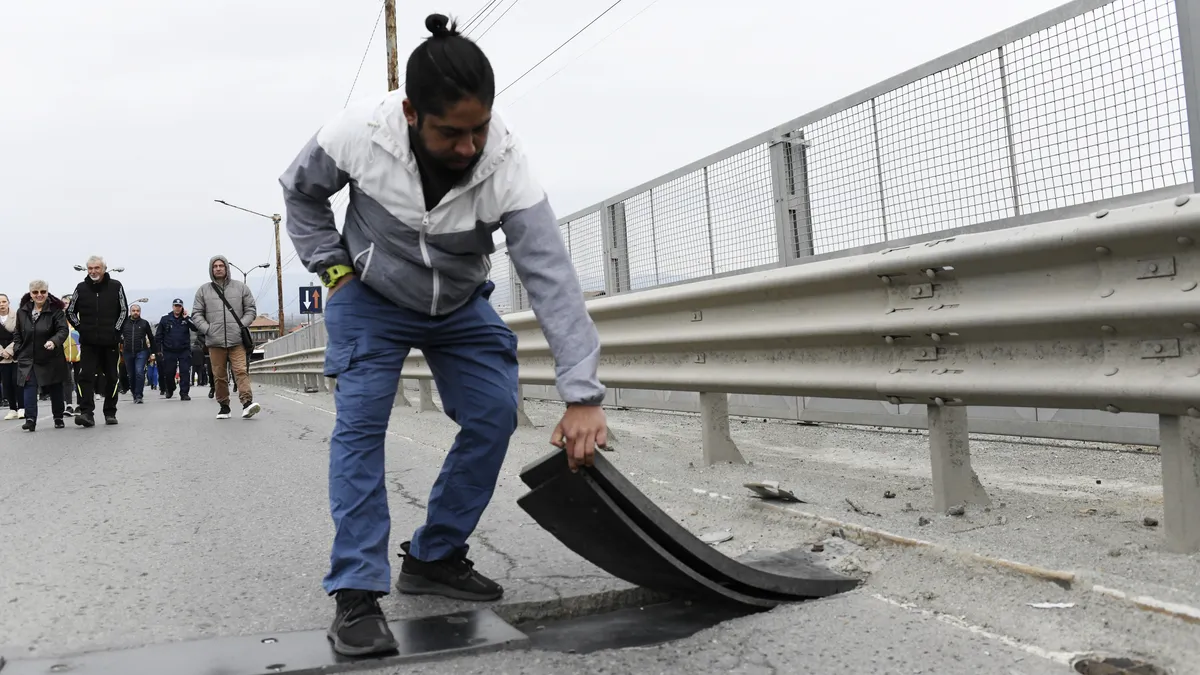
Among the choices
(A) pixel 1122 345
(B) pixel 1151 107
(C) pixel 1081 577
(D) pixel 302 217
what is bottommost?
(C) pixel 1081 577

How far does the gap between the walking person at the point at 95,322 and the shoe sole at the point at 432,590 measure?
9.59 m

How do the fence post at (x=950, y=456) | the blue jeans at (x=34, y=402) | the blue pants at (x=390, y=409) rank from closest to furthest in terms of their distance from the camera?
the blue pants at (x=390, y=409) → the fence post at (x=950, y=456) → the blue jeans at (x=34, y=402)

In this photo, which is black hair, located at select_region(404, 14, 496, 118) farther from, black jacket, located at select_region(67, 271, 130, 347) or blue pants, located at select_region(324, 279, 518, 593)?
black jacket, located at select_region(67, 271, 130, 347)

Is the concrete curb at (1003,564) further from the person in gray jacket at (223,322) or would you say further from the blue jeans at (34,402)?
the blue jeans at (34,402)

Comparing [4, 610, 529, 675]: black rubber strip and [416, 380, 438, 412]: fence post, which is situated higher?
[416, 380, 438, 412]: fence post

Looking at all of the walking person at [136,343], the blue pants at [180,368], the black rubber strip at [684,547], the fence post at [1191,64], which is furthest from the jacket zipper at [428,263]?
the blue pants at [180,368]

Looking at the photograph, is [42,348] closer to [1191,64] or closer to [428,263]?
[428,263]

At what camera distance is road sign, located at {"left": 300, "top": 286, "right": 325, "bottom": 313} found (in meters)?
30.8

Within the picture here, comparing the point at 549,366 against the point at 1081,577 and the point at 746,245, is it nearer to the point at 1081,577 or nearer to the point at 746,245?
the point at 746,245

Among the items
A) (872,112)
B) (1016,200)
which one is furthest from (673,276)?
(1016,200)

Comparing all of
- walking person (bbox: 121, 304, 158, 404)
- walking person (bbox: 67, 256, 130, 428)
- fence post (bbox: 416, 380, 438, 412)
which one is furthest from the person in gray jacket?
walking person (bbox: 121, 304, 158, 404)

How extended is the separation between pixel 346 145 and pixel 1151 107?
2.82 m

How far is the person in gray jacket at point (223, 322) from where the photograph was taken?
481 inches

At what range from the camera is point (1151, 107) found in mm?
3566
